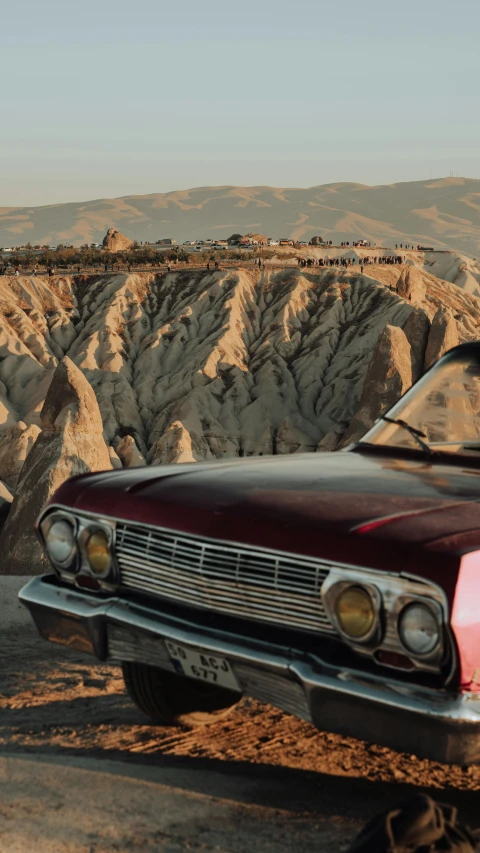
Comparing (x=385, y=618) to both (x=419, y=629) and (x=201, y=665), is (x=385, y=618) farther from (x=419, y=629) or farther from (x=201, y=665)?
(x=201, y=665)

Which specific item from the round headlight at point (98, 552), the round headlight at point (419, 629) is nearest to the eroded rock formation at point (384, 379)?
the round headlight at point (98, 552)

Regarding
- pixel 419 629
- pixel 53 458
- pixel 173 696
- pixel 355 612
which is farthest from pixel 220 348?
pixel 419 629

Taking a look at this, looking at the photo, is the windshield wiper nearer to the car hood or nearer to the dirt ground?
the car hood

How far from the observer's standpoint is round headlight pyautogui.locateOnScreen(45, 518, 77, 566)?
4.52m

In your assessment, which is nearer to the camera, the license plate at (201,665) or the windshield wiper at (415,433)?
the license plate at (201,665)

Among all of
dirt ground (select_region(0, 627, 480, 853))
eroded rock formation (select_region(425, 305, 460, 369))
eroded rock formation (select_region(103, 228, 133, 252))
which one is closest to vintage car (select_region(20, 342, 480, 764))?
dirt ground (select_region(0, 627, 480, 853))

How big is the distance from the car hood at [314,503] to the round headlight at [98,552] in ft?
0.36

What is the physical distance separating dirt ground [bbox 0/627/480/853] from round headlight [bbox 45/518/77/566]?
773mm

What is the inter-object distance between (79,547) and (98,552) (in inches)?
4.3

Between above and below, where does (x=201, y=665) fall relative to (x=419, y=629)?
below

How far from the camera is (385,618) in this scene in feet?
11.7

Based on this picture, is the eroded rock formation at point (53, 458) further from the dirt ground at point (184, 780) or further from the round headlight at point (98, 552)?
the round headlight at point (98, 552)

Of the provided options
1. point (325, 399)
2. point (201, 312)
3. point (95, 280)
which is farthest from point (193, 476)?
point (95, 280)

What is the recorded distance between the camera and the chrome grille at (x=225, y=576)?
3.76 m
